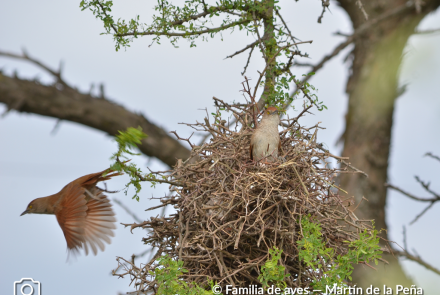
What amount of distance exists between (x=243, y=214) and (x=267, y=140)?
410mm

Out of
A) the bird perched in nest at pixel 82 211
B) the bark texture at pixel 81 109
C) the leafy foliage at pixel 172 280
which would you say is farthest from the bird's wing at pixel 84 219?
the bark texture at pixel 81 109

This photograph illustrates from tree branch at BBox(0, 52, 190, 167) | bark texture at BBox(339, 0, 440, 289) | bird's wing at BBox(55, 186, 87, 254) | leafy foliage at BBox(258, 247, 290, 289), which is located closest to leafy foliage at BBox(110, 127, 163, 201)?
leafy foliage at BBox(258, 247, 290, 289)

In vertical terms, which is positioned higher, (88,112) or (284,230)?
(88,112)

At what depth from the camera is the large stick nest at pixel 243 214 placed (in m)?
1.97

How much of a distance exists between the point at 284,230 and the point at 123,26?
1466mm

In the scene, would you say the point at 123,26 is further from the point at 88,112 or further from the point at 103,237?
the point at 88,112

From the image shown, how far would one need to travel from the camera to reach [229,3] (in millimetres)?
2648

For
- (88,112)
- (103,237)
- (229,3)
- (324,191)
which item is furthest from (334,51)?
(88,112)

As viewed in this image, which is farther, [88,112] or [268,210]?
[88,112]

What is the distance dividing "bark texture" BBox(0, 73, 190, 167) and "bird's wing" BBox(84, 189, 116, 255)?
1708mm

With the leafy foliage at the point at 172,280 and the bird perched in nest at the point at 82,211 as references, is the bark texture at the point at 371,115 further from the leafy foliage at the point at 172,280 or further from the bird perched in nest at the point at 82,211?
the leafy foliage at the point at 172,280

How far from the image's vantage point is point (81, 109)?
4.73 meters

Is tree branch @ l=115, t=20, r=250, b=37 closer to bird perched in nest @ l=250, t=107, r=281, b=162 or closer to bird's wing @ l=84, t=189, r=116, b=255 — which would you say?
bird perched in nest @ l=250, t=107, r=281, b=162

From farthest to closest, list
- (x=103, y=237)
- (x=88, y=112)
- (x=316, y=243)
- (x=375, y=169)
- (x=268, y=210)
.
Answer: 1. (x=375, y=169)
2. (x=88, y=112)
3. (x=103, y=237)
4. (x=268, y=210)
5. (x=316, y=243)
